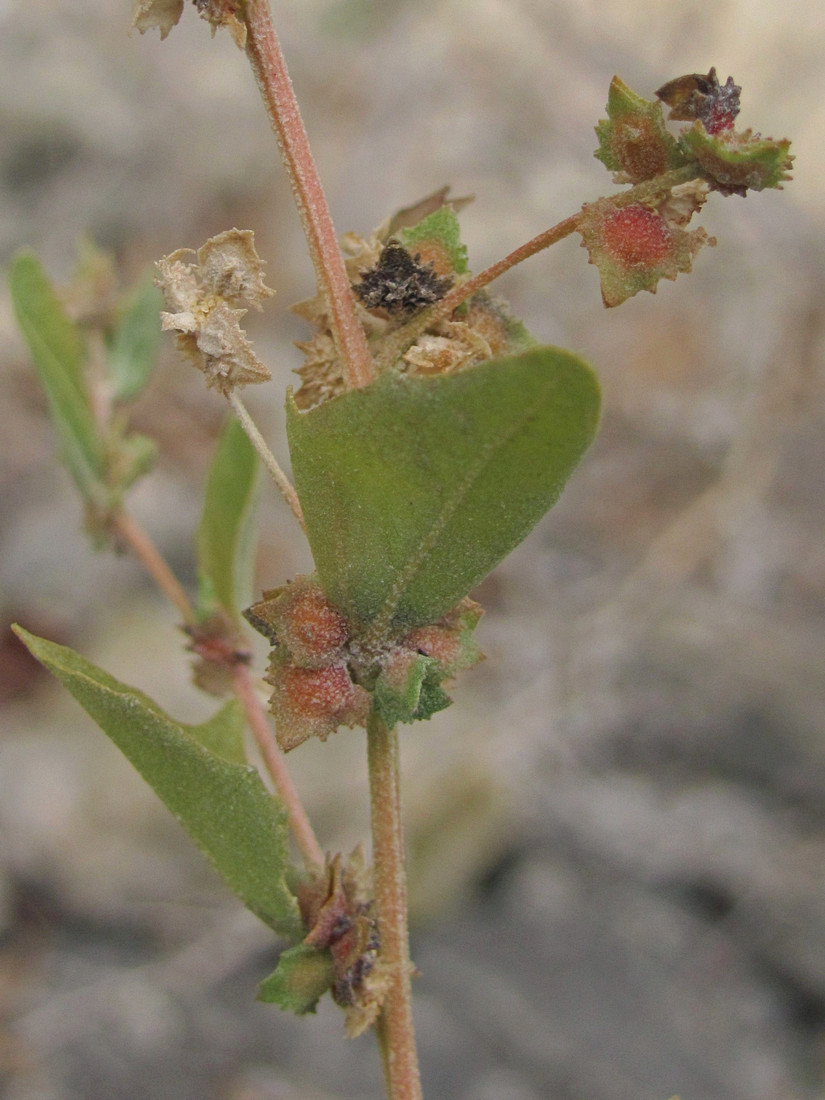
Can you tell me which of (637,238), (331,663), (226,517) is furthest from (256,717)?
(637,238)

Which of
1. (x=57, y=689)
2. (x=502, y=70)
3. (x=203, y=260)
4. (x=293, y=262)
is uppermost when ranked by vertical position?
(x=502, y=70)

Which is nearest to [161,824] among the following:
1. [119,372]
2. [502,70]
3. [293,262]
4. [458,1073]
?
[458,1073]

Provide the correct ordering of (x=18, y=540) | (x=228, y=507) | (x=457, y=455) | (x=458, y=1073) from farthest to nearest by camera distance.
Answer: (x=18, y=540), (x=458, y=1073), (x=228, y=507), (x=457, y=455)

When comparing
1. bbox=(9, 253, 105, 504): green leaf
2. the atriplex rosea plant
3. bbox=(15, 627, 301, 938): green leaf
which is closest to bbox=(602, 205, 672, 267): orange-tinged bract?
the atriplex rosea plant

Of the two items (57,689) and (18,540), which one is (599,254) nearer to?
(57,689)

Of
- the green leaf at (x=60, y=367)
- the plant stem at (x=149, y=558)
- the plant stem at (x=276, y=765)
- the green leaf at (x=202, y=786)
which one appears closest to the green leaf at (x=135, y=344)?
the green leaf at (x=60, y=367)
